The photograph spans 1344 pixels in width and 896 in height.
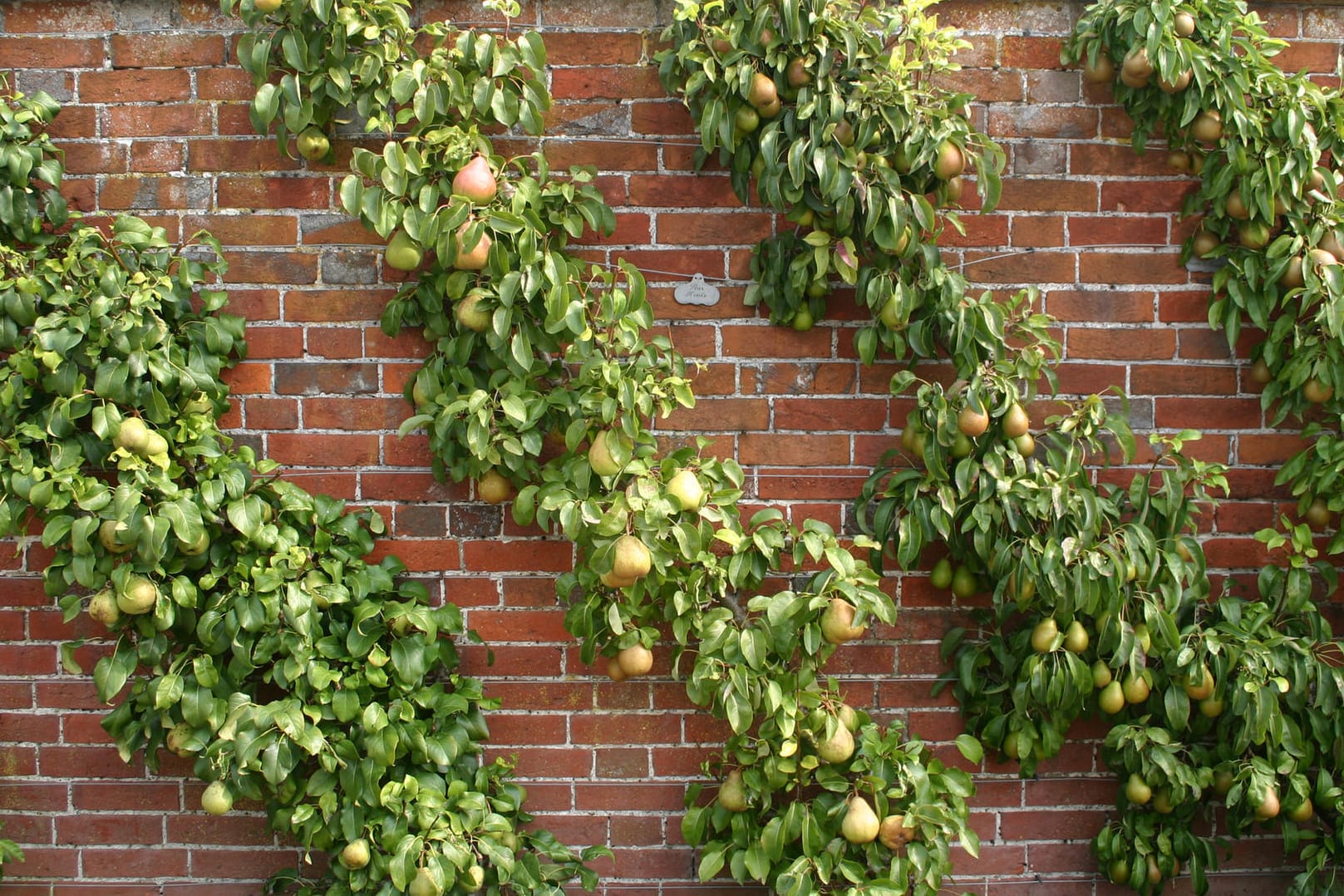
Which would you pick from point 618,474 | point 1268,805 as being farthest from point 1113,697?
point 618,474

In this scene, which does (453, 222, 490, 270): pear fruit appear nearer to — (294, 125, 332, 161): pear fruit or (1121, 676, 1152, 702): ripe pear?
(294, 125, 332, 161): pear fruit


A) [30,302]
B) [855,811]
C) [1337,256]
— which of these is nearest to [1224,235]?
[1337,256]

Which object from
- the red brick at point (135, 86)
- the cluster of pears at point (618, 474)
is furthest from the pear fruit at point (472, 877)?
the red brick at point (135, 86)

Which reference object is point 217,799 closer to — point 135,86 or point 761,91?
point 135,86

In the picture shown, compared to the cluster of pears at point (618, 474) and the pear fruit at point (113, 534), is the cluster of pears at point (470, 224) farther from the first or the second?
the pear fruit at point (113, 534)

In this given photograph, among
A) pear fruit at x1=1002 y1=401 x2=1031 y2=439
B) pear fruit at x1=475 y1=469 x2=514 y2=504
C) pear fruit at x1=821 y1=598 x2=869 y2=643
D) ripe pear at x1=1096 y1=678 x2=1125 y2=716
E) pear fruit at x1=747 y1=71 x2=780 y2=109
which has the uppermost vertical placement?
pear fruit at x1=747 y1=71 x2=780 y2=109

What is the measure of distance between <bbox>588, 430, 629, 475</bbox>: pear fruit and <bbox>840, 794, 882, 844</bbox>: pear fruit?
0.88m

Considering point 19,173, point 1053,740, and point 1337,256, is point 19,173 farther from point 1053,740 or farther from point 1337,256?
point 1337,256

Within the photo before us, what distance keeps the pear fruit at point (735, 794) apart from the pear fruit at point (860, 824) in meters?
0.22

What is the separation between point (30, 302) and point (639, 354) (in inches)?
50.2

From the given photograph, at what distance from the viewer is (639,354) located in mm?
2166

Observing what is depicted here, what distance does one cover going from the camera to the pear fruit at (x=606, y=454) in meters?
2.11

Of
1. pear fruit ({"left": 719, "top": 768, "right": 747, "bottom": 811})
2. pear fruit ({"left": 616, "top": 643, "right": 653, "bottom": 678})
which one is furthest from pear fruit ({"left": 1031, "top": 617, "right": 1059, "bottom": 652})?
pear fruit ({"left": 616, "top": 643, "right": 653, "bottom": 678})

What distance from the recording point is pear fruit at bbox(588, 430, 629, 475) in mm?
2111
